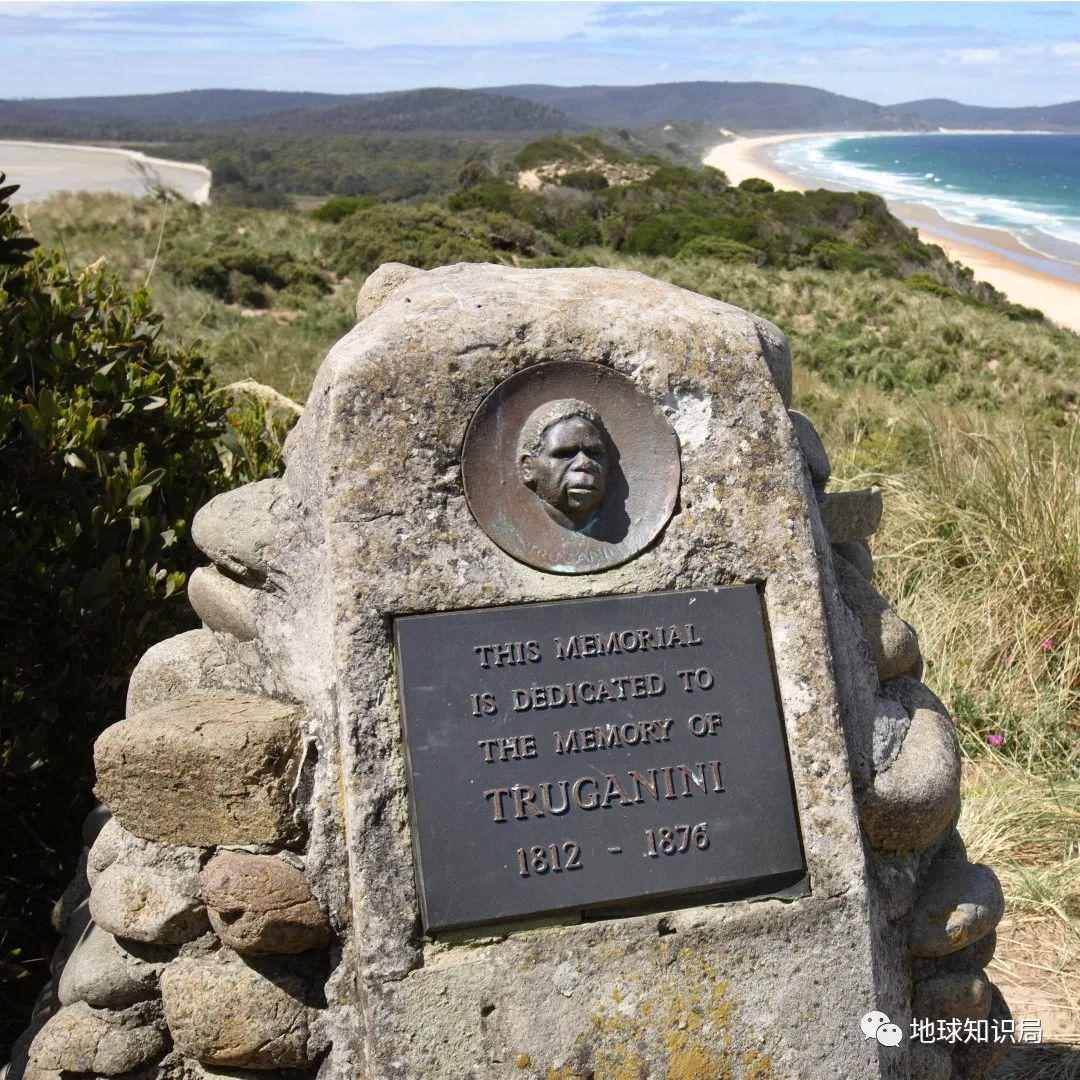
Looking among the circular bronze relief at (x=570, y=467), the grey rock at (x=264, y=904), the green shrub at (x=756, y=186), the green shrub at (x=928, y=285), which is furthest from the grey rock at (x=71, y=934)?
the green shrub at (x=756, y=186)

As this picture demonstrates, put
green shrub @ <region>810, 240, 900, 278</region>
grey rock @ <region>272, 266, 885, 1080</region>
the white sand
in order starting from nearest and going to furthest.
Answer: grey rock @ <region>272, 266, 885, 1080</region> < the white sand < green shrub @ <region>810, 240, 900, 278</region>

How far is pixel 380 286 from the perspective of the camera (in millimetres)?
2857

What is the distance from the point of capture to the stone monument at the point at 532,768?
212 centimetres

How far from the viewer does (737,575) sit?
2357mm

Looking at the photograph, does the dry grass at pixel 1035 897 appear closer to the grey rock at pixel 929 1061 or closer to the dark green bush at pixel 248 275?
the grey rock at pixel 929 1061

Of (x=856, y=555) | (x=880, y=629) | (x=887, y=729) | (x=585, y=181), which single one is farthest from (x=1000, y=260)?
(x=887, y=729)

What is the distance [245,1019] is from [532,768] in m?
0.73

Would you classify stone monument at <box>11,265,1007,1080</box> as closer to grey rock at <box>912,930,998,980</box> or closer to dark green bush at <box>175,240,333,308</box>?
grey rock at <box>912,930,998,980</box>

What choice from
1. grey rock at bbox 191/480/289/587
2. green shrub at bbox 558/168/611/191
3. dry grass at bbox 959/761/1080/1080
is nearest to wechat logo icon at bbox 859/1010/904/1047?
dry grass at bbox 959/761/1080/1080

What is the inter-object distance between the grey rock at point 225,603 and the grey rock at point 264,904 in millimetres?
513

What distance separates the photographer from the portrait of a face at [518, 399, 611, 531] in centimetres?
228

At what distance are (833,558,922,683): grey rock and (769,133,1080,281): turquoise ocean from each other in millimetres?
27377

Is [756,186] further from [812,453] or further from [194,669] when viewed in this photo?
[194,669]

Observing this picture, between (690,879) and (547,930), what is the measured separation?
29 cm
